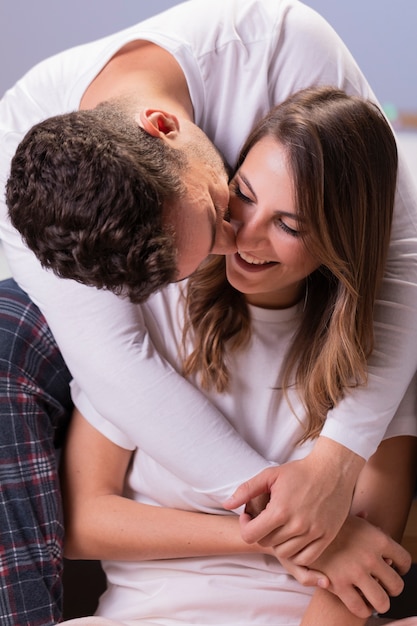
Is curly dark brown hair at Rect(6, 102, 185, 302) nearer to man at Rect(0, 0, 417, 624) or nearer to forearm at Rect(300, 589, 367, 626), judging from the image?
man at Rect(0, 0, 417, 624)

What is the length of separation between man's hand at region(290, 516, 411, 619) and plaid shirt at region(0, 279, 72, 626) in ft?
1.24

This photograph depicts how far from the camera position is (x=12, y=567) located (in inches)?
59.2

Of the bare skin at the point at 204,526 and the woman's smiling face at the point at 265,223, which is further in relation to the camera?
the bare skin at the point at 204,526

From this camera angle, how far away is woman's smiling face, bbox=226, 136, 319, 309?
54.6 inches

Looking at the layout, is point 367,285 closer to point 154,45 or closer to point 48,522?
point 154,45

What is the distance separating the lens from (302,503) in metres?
1.46

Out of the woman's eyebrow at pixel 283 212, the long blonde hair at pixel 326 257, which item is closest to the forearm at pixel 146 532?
the long blonde hair at pixel 326 257

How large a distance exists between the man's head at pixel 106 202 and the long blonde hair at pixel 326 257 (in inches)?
7.6

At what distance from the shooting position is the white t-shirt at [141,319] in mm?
1512

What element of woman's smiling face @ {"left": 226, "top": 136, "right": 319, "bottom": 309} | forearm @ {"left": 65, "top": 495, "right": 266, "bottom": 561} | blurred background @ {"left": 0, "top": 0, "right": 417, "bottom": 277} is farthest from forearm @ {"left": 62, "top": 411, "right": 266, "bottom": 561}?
blurred background @ {"left": 0, "top": 0, "right": 417, "bottom": 277}

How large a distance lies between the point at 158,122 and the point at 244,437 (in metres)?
0.57

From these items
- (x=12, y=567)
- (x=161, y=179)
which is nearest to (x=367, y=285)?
(x=161, y=179)

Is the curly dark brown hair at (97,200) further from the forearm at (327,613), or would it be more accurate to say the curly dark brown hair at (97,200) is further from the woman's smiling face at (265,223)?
the forearm at (327,613)

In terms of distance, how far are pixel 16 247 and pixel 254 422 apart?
0.49 m
